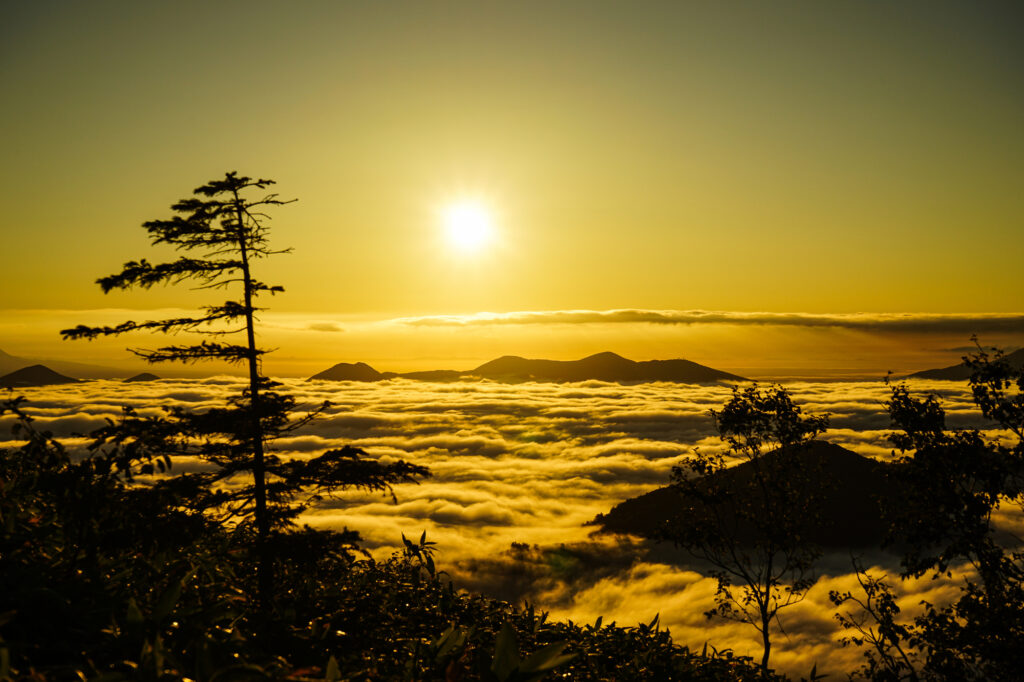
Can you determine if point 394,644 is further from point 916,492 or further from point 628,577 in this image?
point 628,577

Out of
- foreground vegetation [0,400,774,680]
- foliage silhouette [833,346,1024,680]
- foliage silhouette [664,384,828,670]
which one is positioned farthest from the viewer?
foliage silhouette [664,384,828,670]

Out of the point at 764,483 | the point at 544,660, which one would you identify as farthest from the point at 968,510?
the point at 544,660

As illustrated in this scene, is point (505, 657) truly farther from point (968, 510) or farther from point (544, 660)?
point (968, 510)

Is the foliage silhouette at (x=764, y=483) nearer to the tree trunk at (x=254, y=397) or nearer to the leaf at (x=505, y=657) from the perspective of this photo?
the tree trunk at (x=254, y=397)

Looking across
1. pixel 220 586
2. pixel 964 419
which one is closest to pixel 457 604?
pixel 220 586

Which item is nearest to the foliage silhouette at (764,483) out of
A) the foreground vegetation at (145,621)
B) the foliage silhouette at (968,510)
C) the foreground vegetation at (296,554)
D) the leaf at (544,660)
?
the foreground vegetation at (296,554)

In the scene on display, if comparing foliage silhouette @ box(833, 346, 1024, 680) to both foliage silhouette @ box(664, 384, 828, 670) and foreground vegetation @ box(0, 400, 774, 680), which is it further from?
foreground vegetation @ box(0, 400, 774, 680)

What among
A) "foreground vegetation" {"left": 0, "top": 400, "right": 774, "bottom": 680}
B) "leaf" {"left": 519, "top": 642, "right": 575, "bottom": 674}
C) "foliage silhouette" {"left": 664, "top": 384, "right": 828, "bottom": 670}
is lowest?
"foliage silhouette" {"left": 664, "top": 384, "right": 828, "bottom": 670}

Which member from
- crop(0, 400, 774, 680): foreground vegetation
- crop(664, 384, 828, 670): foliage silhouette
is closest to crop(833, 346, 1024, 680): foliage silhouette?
crop(664, 384, 828, 670): foliage silhouette

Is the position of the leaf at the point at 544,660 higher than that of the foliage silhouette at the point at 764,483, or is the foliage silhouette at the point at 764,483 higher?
the leaf at the point at 544,660

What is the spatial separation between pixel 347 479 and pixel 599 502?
13084 centimetres

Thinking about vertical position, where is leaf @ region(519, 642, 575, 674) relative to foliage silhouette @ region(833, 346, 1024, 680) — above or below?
above

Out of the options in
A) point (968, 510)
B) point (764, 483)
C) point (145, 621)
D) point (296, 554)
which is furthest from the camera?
point (764, 483)

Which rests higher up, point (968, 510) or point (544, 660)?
point (544, 660)
